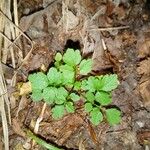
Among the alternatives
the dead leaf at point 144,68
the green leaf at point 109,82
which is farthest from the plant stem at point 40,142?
the dead leaf at point 144,68

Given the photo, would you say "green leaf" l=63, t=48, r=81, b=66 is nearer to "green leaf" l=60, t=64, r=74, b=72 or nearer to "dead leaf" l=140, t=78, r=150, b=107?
"green leaf" l=60, t=64, r=74, b=72

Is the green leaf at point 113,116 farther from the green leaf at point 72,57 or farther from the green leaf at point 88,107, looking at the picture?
the green leaf at point 72,57

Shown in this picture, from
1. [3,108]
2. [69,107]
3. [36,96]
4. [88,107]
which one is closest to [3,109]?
[3,108]

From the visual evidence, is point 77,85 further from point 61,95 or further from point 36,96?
point 36,96

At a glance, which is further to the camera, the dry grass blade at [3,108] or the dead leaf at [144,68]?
the dead leaf at [144,68]

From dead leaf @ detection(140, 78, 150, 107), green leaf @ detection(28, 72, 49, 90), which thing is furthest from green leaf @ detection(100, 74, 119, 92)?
green leaf @ detection(28, 72, 49, 90)

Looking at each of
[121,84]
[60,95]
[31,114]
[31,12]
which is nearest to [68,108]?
[60,95]
